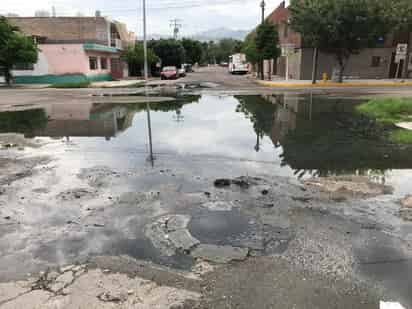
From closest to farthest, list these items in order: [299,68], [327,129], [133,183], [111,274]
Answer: [111,274], [133,183], [327,129], [299,68]

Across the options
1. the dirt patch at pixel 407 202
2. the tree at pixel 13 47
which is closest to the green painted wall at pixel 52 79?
the tree at pixel 13 47

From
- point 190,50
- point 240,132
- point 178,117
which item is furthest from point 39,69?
point 190,50

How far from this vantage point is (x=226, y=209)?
224 inches

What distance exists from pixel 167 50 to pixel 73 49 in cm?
2652

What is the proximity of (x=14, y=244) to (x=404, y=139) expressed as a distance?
33.1 feet

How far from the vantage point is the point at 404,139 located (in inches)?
409

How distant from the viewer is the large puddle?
8.10 meters

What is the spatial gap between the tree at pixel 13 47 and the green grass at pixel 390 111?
30724 millimetres

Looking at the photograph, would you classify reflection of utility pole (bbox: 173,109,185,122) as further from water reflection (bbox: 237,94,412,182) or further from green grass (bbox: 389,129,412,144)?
green grass (bbox: 389,129,412,144)

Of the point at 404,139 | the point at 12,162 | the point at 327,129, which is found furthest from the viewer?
the point at 327,129

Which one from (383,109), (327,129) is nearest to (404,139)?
(327,129)

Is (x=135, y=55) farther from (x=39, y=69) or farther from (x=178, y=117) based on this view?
(x=178, y=117)

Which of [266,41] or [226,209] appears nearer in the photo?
[226,209]

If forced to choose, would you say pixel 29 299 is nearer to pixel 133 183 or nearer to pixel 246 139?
pixel 133 183
